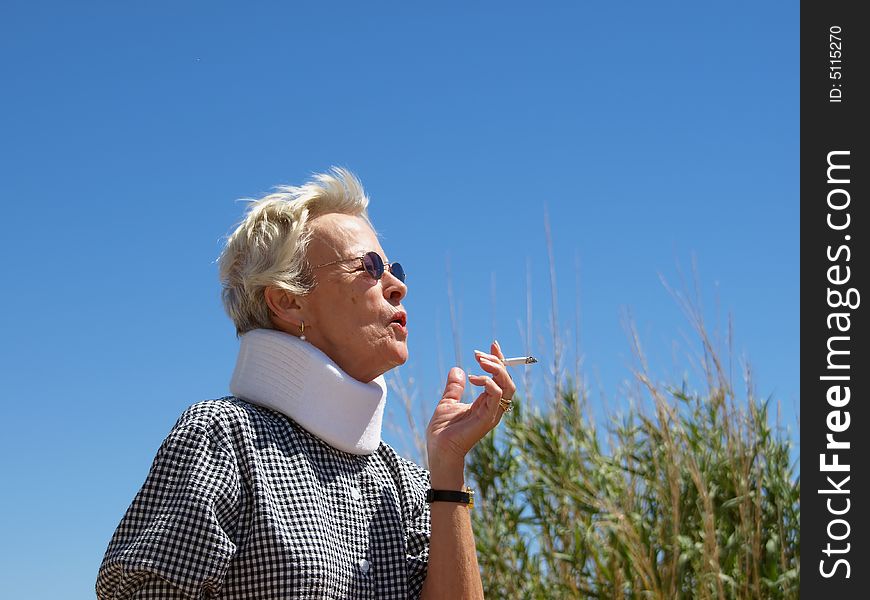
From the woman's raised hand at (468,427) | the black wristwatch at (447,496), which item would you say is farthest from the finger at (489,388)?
the black wristwatch at (447,496)

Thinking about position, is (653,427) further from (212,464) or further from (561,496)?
(212,464)

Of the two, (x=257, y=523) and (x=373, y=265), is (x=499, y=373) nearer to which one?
(x=373, y=265)

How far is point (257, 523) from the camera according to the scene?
1.87 metres

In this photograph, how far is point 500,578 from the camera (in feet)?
17.1

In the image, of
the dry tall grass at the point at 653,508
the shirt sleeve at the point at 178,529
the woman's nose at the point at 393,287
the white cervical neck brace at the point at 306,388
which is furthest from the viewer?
the dry tall grass at the point at 653,508

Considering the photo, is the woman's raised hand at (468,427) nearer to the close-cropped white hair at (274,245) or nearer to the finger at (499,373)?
the finger at (499,373)

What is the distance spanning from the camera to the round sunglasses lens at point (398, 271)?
224 centimetres

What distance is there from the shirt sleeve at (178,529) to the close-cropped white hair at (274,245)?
0.38m

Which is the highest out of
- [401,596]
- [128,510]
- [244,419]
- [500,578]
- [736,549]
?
[244,419]

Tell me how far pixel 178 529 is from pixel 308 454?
1.12ft

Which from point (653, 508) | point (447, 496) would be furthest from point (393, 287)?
point (653, 508)

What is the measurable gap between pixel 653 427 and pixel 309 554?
3.03 m
